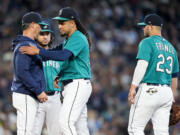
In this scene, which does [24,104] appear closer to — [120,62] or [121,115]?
[121,115]

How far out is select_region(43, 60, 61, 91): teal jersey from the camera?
6.64 m

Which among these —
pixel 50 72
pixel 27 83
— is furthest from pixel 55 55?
pixel 50 72

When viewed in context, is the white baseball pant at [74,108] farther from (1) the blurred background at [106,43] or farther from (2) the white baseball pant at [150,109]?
(1) the blurred background at [106,43]

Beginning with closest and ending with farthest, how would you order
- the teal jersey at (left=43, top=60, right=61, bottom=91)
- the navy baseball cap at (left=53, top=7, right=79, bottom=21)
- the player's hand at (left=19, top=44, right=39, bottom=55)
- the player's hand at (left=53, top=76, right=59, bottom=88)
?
the player's hand at (left=19, top=44, right=39, bottom=55), the navy baseball cap at (left=53, top=7, right=79, bottom=21), the player's hand at (left=53, top=76, right=59, bottom=88), the teal jersey at (left=43, top=60, right=61, bottom=91)

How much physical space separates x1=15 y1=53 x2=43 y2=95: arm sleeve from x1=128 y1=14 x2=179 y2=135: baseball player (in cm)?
116

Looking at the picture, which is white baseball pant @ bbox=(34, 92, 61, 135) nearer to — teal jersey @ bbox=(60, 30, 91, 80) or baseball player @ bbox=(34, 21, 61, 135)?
baseball player @ bbox=(34, 21, 61, 135)

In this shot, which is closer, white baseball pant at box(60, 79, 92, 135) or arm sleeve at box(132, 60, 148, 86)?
white baseball pant at box(60, 79, 92, 135)

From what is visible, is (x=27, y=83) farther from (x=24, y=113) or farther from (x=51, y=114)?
(x=51, y=114)

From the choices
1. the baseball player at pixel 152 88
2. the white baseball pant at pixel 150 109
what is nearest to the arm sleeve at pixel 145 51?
the baseball player at pixel 152 88

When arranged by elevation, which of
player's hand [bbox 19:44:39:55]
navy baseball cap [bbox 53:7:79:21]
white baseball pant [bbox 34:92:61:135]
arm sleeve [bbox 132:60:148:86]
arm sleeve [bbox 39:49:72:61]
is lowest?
white baseball pant [bbox 34:92:61:135]

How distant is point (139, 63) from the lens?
6.07 metres

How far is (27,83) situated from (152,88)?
1527 millimetres

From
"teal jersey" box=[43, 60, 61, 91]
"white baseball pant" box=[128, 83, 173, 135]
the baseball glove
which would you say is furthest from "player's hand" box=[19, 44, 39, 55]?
the baseball glove

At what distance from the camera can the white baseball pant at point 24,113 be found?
19.1ft
